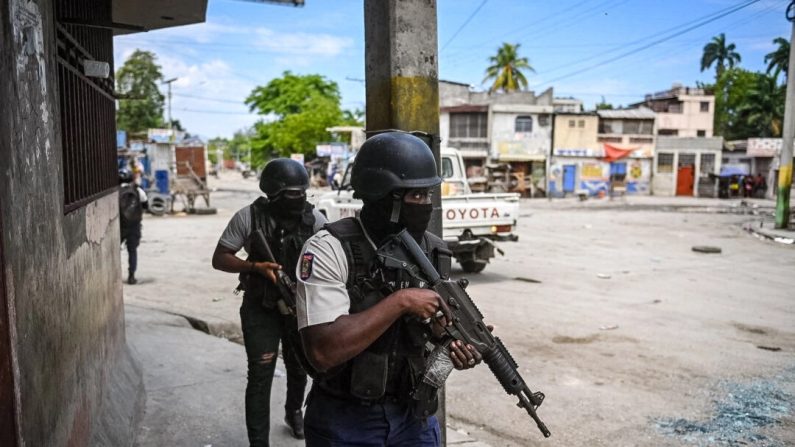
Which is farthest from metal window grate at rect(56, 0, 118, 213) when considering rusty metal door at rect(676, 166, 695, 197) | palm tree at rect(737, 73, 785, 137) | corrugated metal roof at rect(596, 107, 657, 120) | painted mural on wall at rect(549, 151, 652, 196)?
palm tree at rect(737, 73, 785, 137)

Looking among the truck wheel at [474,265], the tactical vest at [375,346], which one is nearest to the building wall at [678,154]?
the truck wheel at [474,265]

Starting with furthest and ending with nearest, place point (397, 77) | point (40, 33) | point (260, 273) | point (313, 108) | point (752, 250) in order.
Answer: point (313, 108) → point (752, 250) → point (260, 273) → point (397, 77) → point (40, 33)

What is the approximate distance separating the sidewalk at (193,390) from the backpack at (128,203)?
2.13 meters

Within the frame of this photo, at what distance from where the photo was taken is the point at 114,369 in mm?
3693

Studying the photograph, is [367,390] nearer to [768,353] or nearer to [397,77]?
[397,77]

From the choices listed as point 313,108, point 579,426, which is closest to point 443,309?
point 579,426

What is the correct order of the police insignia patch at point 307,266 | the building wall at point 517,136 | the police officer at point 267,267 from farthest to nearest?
the building wall at point 517,136, the police officer at point 267,267, the police insignia patch at point 307,266

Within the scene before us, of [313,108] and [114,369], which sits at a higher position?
[313,108]

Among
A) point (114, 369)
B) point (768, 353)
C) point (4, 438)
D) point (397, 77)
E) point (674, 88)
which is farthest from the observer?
point (674, 88)

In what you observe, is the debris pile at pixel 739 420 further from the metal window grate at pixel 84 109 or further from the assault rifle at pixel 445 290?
the metal window grate at pixel 84 109

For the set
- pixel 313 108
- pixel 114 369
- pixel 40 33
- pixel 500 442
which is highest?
pixel 313 108

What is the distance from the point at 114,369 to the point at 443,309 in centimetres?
271

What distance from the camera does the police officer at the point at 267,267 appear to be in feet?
10.1

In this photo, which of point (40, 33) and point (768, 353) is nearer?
point (40, 33)
